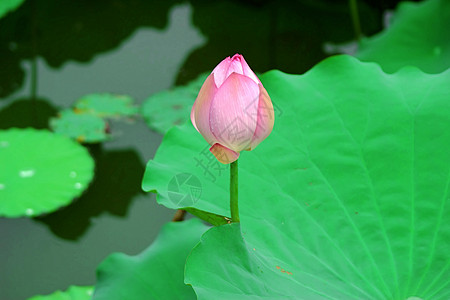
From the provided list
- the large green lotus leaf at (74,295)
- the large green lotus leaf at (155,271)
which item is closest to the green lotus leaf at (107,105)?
the large green lotus leaf at (74,295)

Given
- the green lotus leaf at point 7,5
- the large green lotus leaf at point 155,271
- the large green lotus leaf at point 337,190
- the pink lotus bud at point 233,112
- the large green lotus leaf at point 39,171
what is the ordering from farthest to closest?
1. the green lotus leaf at point 7,5
2. the large green lotus leaf at point 39,171
3. the large green lotus leaf at point 155,271
4. the large green lotus leaf at point 337,190
5. the pink lotus bud at point 233,112

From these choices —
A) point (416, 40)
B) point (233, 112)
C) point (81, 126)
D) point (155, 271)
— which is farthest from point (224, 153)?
point (81, 126)

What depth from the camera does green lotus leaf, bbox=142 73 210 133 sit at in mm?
2109

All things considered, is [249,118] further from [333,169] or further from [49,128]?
[49,128]

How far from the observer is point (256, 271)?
0.75 m

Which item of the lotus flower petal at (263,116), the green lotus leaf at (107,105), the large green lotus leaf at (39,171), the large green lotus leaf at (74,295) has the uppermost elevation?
the lotus flower petal at (263,116)

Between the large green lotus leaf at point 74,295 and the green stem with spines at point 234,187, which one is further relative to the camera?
the large green lotus leaf at point 74,295

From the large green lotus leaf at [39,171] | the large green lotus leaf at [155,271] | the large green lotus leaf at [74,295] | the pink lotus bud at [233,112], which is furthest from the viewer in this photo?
the large green lotus leaf at [39,171]

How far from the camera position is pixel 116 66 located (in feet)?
8.21

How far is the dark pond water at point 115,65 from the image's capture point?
1727mm

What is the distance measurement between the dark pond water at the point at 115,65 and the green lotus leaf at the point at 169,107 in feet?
0.16

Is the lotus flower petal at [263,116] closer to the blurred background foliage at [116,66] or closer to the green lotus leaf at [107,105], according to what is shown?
the blurred background foliage at [116,66]

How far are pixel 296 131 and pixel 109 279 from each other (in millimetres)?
515

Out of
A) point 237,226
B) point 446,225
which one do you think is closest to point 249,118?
point 237,226
